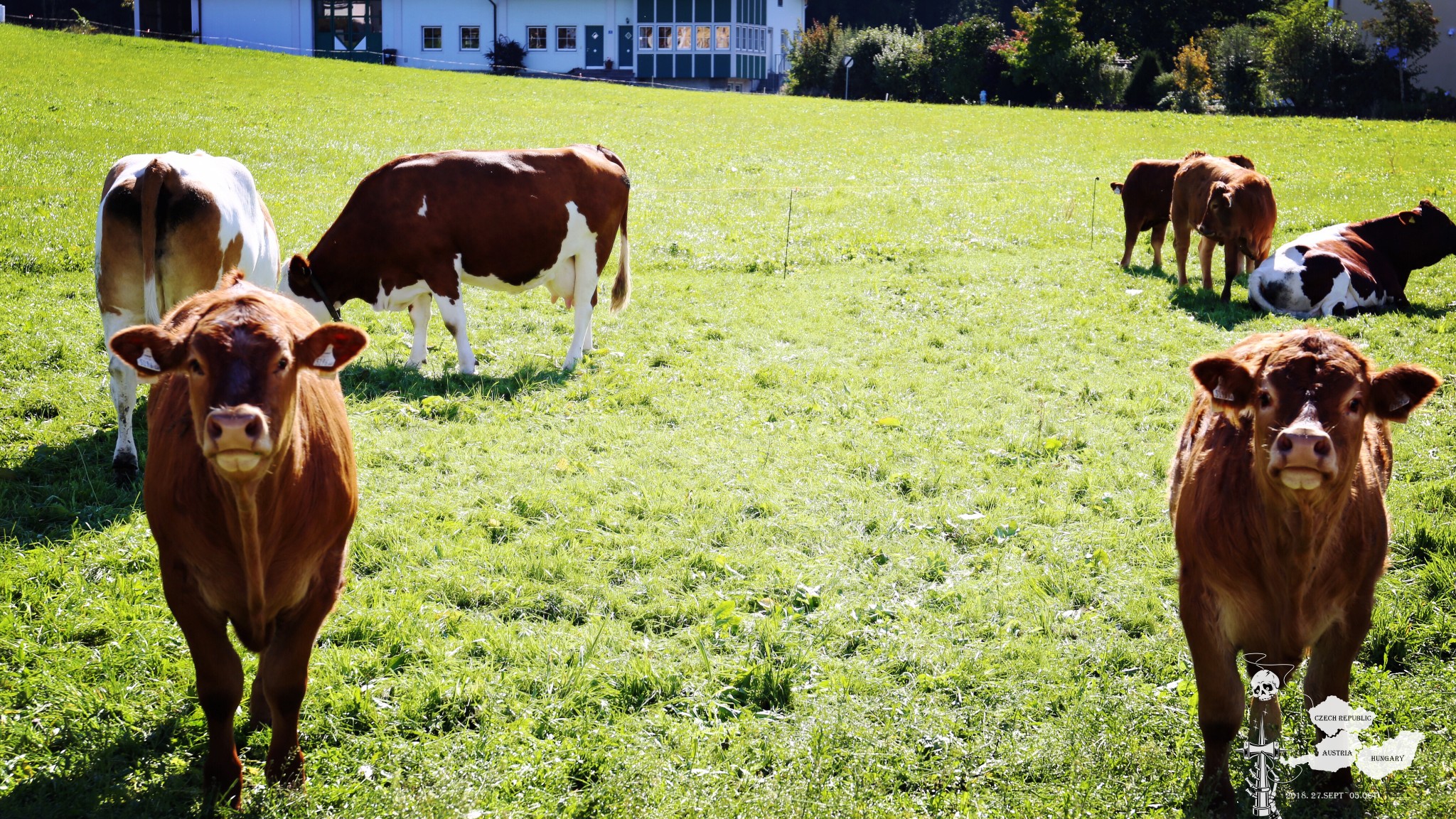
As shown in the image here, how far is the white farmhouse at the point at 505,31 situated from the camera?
52562 millimetres

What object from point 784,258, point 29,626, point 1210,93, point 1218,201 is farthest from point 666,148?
point 1210,93

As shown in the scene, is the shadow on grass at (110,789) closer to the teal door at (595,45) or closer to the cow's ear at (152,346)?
the cow's ear at (152,346)

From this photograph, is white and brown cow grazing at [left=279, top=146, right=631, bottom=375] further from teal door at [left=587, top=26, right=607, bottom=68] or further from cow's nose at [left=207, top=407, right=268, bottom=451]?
teal door at [left=587, top=26, right=607, bottom=68]

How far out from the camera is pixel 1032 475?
716 centimetres

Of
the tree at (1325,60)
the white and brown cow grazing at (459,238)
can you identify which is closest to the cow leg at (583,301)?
the white and brown cow grazing at (459,238)

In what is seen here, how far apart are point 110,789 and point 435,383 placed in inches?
213

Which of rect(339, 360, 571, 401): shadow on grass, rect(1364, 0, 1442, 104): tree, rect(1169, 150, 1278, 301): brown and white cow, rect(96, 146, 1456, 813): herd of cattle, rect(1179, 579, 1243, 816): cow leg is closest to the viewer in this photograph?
rect(96, 146, 1456, 813): herd of cattle

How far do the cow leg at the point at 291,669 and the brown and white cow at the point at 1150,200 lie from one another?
12437mm

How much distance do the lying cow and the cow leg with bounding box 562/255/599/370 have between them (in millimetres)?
7178

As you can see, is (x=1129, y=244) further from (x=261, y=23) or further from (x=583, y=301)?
(x=261, y=23)

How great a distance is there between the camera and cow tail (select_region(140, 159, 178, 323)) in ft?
22.2

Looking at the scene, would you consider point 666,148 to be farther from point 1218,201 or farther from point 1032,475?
point 1032,475

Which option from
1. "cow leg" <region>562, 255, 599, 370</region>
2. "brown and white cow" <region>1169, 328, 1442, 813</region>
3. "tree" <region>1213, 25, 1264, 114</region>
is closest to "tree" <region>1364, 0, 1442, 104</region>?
"tree" <region>1213, 25, 1264, 114</region>

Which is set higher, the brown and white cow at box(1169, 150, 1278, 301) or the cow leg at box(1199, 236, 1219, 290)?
the brown and white cow at box(1169, 150, 1278, 301)
